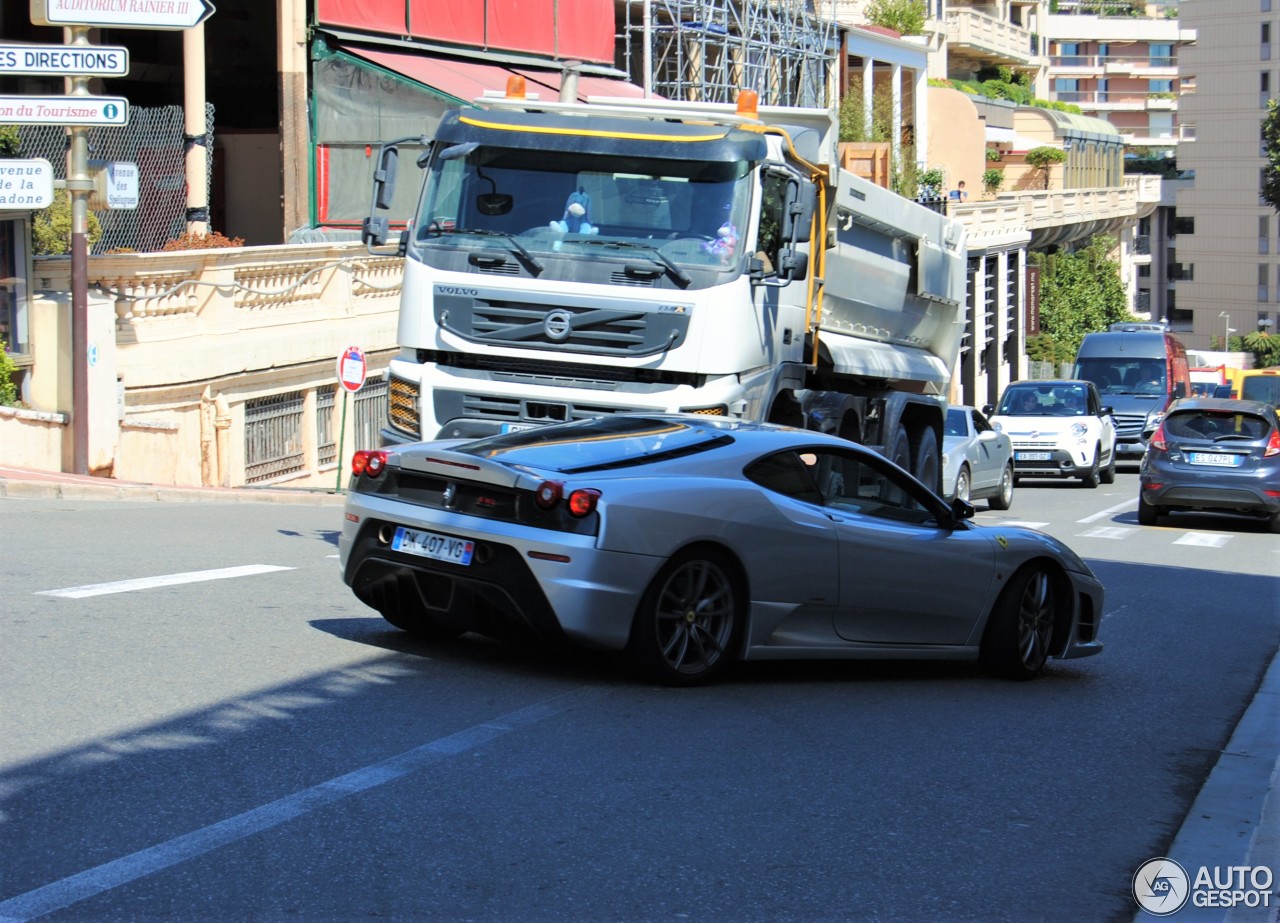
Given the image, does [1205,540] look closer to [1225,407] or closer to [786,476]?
[1225,407]

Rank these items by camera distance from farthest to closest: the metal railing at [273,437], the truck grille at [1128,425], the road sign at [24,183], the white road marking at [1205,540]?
the truck grille at [1128,425], the metal railing at [273,437], the white road marking at [1205,540], the road sign at [24,183]

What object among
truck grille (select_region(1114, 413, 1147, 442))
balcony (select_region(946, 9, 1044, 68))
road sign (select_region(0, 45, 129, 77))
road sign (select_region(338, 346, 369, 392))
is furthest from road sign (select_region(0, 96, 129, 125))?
balcony (select_region(946, 9, 1044, 68))

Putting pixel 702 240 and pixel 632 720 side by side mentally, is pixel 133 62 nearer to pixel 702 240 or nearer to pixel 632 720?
pixel 702 240

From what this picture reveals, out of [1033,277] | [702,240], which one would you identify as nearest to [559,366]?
[702,240]

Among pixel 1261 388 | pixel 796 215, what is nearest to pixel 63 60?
pixel 796 215

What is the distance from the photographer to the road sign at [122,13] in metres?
18.3

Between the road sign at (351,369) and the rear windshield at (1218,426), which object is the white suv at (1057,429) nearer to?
the rear windshield at (1218,426)

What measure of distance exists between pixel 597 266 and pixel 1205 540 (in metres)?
12.9

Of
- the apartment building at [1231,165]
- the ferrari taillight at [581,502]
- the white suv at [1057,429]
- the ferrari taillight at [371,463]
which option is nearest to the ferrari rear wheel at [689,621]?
the ferrari taillight at [581,502]

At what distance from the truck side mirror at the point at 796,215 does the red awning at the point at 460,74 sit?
14855mm

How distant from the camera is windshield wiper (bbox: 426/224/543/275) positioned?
1204 centimetres

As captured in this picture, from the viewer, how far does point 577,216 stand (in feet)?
40.3

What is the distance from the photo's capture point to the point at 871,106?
174 feet

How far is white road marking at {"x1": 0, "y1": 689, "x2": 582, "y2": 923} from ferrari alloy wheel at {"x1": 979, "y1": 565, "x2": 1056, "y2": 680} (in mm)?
3156
